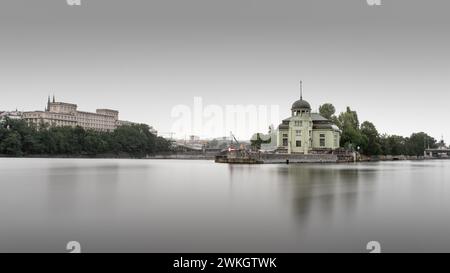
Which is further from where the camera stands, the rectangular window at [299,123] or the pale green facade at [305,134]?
the rectangular window at [299,123]

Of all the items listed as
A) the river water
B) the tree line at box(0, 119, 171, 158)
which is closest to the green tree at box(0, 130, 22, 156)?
the tree line at box(0, 119, 171, 158)

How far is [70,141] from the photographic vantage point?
150875mm

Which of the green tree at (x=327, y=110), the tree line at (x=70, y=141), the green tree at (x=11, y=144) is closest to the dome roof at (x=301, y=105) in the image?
the green tree at (x=327, y=110)

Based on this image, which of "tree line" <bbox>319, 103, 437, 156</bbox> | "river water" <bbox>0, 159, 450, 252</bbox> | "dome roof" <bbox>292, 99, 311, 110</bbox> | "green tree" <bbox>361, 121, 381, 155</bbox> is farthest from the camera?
"green tree" <bbox>361, 121, 381, 155</bbox>

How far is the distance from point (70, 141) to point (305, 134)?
81175 mm

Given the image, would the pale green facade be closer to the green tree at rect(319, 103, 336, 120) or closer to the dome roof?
the dome roof

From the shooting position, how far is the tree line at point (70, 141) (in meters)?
135

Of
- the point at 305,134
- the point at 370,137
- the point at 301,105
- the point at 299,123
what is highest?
the point at 301,105

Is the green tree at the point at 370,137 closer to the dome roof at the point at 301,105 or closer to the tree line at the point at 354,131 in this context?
the tree line at the point at 354,131

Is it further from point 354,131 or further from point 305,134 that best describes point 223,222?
point 354,131

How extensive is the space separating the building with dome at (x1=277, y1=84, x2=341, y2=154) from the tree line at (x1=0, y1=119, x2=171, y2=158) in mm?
72561

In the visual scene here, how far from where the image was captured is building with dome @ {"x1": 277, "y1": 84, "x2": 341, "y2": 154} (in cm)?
11931

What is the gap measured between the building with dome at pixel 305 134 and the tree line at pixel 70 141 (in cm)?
7256

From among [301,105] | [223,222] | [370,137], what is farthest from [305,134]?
[223,222]
